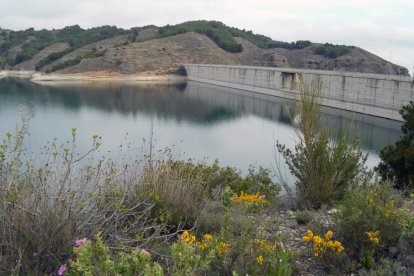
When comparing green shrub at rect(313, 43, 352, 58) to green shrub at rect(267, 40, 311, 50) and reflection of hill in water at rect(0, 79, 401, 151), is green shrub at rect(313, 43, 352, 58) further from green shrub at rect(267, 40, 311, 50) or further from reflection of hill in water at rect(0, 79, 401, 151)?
reflection of hill in water at rect(0, 79, 401, 151)

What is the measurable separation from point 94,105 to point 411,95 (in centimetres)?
2531

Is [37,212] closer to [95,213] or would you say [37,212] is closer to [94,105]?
[95,213]

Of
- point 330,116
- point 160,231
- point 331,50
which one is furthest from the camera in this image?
point 331,50

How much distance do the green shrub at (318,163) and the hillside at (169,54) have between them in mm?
68697

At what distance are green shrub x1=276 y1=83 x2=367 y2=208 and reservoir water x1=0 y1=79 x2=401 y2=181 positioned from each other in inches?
259

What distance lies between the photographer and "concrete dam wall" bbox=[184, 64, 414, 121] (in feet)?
104

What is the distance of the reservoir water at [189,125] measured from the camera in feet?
62.0

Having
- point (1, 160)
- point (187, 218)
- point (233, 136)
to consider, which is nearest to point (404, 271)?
point (187, 218)

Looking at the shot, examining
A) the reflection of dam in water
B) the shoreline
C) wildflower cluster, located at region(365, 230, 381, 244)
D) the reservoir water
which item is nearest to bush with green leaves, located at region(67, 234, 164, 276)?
wildflower cluster, located at region(365, 230, 381, 244)

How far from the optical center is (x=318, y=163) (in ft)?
19.7

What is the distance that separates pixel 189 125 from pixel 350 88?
54.9 ft

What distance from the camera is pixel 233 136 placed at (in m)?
24.7

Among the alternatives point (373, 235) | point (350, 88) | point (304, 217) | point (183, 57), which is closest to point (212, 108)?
point (350, 88)

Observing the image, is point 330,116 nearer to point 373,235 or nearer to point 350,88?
point 350,88
